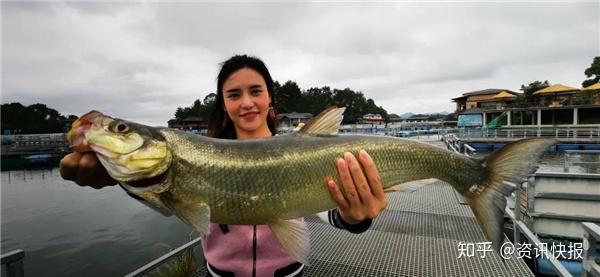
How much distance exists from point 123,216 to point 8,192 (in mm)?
15992

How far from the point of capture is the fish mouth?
1.68 meters

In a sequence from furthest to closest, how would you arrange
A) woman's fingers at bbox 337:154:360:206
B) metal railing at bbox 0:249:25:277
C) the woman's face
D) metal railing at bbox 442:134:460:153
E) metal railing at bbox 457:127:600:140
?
metal railing at bbox 457:127:600:140
metal railing at bbox 442:134:460:153
the woman's face
metal railing at bbox 0:249:25:277
woman's fingers at bbox 337:154:360:206

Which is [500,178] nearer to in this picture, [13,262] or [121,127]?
[121,127]

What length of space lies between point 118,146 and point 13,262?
5.17 feet

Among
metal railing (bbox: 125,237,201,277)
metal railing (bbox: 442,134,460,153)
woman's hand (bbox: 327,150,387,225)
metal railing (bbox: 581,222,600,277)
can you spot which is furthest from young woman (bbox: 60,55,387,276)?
metal railing (bbox: 442,134,460,153)

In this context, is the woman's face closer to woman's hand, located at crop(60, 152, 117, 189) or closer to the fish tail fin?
woman's hand, located at crop(60, 152, 117, 189)

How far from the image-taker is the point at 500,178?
2.18m

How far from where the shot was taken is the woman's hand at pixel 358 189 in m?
2.07

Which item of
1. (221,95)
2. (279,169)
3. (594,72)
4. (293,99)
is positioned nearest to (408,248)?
(221,95)

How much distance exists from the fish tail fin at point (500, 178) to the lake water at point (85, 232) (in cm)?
1196

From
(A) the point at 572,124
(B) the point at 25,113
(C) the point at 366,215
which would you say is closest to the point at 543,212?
(C) the point at 366,215

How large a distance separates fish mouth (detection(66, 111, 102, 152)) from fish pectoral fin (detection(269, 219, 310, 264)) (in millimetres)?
1074

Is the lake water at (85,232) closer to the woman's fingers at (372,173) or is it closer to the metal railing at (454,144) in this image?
the metal railing at (454,144)

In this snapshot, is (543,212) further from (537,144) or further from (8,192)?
(8,192)
